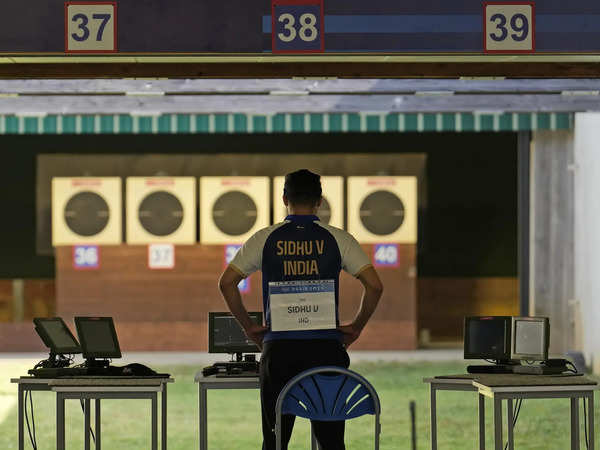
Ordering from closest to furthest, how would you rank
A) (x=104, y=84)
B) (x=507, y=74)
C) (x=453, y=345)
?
1. (x=507, y=74)
2. (x=104, y=84)
3. (x=453, y=345)

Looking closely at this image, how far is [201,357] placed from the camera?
1279 centimetres

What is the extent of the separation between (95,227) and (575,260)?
508 centimetres

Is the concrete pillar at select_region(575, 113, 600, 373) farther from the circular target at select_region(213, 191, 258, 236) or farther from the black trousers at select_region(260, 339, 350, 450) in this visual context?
the black trousers at select_region(260, 339, 350, 450)

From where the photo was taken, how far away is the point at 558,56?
17.0 feet

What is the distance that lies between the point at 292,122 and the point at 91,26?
26.7ft

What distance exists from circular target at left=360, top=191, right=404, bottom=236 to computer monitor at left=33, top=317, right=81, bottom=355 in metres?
7.72

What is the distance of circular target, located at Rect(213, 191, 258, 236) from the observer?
44.4 ft

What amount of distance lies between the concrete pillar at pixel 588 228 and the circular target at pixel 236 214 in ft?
11.2

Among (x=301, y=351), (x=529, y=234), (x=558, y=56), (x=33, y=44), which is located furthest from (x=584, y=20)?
(x=529, y=234)

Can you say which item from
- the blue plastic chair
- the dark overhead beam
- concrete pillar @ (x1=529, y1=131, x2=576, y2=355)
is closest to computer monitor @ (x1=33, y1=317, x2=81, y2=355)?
the dark overhead beam

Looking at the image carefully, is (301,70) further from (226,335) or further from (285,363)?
(285,363)

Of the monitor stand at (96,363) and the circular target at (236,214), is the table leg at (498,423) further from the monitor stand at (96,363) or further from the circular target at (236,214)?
the circular target at (236,214)

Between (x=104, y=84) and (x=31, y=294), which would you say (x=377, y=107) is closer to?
(x=104, y=84)

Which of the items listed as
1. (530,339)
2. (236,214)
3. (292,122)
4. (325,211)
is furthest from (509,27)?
(236,214)
